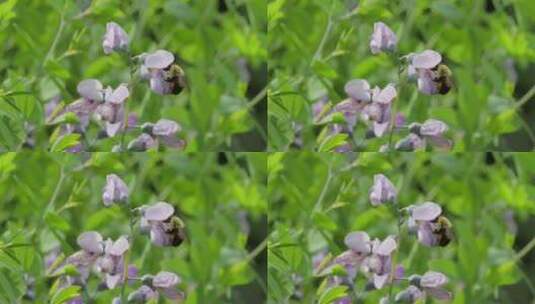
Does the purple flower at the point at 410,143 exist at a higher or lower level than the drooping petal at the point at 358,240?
higher

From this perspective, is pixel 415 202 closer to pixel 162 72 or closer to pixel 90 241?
pixel 162 72

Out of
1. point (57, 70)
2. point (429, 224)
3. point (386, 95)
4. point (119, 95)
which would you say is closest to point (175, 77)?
point (119, 95)

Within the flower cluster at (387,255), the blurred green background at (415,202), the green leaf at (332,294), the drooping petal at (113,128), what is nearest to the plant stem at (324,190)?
the blurred green background at (415,202)

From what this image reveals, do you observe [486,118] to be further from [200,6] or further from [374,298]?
[200,6]

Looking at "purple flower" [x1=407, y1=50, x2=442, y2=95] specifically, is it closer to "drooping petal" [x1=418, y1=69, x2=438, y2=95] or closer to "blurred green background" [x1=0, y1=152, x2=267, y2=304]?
"drooping petal" [x1=418, y1=69, x2=438, y2=95]

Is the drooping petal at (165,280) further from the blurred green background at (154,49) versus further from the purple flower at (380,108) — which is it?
the purple flower at (380,108)

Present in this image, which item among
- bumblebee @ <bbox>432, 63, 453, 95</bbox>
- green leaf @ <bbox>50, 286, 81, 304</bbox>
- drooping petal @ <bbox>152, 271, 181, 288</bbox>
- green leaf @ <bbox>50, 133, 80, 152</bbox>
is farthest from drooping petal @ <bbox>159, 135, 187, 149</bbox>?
bumblebee @ <bbox>432, 63, 453, 95</bbox>

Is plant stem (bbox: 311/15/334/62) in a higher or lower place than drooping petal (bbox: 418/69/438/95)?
higher
